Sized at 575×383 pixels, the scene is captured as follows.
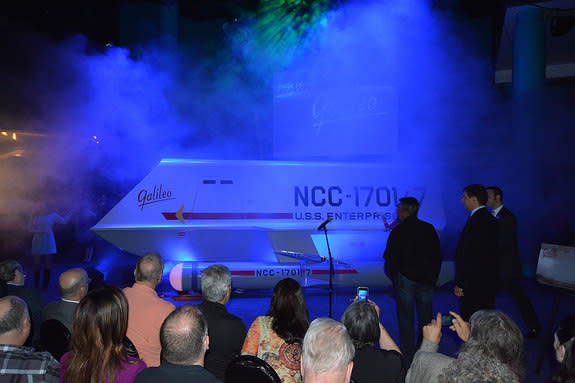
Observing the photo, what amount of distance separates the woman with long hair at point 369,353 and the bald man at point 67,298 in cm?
178

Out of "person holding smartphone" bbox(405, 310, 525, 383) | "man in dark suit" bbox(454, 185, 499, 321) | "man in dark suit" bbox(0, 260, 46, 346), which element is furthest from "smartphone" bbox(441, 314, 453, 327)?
"man in dark suit" bbox(0, 260, 46, 346)

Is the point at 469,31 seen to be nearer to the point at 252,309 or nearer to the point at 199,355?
the point at 252,309

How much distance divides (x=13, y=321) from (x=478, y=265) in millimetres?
3929

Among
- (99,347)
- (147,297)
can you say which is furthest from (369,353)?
(147,297)

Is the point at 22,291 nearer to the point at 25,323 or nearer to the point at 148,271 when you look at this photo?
the point at 148,271

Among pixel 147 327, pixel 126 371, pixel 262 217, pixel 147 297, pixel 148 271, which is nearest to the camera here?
pixel 126 371

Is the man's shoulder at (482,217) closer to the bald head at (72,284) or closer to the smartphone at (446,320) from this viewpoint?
the smartphone at (446,320)

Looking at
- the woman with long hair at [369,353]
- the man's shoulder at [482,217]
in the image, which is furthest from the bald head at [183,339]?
the man's shoulder at [482,217]

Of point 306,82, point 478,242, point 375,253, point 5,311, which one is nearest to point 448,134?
point 306,82

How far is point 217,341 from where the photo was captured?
2.52 meters

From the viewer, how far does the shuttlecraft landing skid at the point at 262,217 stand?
23.4 feet

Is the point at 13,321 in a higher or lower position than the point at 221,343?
higher

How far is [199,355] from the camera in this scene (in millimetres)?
1824

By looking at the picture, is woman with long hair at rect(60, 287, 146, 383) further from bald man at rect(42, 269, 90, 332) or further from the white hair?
the white hair
